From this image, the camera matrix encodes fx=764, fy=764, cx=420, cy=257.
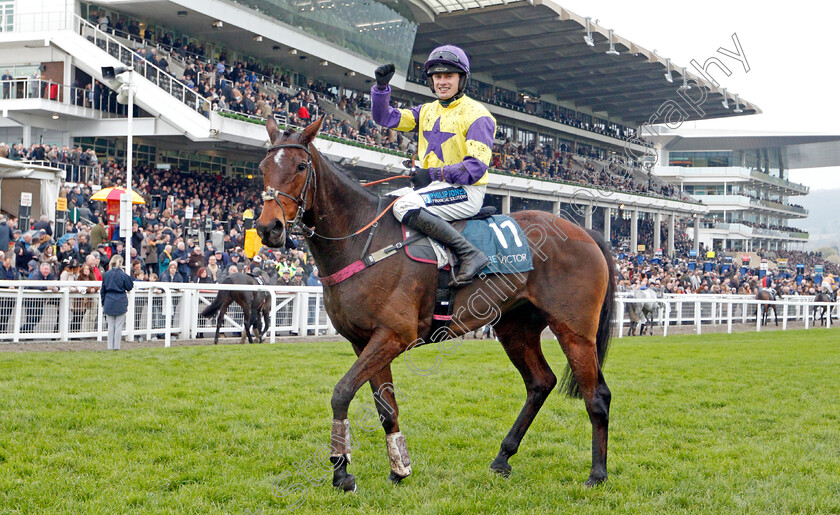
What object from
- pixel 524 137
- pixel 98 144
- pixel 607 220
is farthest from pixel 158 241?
pixel 524 137

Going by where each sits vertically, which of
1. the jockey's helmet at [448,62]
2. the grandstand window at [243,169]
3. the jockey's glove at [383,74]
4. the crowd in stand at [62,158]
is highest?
the grandstand window at [243,169]

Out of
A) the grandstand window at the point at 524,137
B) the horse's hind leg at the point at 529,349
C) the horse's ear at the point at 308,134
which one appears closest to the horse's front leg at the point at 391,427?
the horse's hind leg at the point at 529,349

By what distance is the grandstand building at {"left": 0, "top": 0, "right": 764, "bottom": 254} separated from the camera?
21297 mm

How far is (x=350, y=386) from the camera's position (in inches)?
142

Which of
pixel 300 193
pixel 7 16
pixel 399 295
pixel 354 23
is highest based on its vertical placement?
pixel 354 23

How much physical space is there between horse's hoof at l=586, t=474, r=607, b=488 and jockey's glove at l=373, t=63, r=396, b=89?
235 cm

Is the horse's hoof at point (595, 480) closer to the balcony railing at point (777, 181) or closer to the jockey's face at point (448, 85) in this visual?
the jockey's face at point (448, 85)

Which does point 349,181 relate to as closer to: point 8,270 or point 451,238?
point 451,238

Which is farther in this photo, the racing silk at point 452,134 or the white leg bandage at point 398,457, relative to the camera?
the racing silk at point 452,134

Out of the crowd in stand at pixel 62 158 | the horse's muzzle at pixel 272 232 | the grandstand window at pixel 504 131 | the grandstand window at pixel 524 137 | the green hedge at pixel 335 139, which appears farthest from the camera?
the grandstand window at pixel 524 137

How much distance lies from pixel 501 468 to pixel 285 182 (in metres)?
1.94

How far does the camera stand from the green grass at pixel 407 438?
11.8 feet

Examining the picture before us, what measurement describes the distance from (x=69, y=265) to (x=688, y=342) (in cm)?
1023

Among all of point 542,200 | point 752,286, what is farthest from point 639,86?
point 752,286
